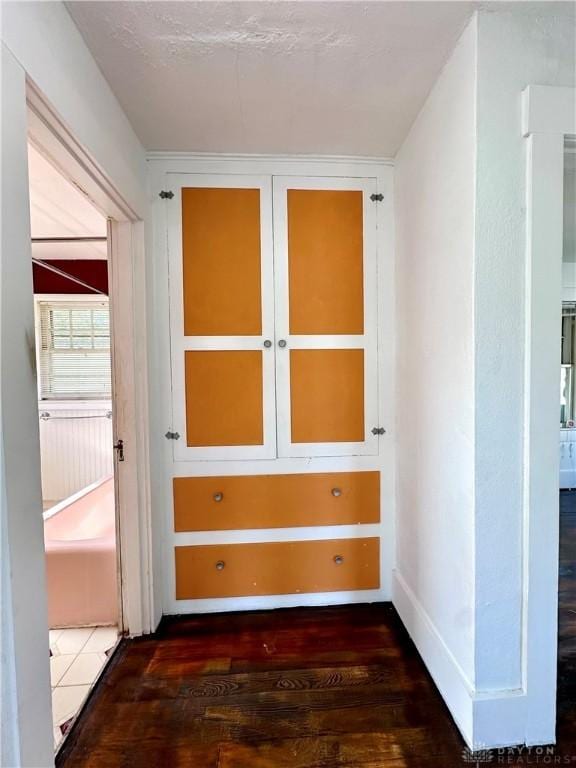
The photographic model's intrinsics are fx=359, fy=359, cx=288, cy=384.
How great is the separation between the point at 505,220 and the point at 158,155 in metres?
1.58

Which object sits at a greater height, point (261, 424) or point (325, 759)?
point (261, 424)

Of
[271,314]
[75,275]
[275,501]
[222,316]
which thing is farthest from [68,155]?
[75,275]

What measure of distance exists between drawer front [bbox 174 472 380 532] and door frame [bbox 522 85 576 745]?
0.82 meters

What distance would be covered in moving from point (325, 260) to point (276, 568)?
1614 millimetres

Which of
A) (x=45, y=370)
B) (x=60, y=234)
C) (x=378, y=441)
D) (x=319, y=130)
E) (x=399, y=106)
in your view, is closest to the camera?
(x=399, y=106)

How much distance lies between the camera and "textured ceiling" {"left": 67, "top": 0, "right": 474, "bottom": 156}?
3.53 ft

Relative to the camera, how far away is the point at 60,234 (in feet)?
8.47

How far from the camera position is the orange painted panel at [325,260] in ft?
5.98

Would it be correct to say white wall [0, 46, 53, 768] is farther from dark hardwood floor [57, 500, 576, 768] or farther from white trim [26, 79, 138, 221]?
dark hardwood floor [57, 500, 576, 768]

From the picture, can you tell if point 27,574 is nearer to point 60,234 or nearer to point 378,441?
point 378,441

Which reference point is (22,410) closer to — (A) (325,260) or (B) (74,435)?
(A) (325,260)

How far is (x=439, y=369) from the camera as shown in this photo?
1.39 metres

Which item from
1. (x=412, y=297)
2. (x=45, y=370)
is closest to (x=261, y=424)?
(x=412, y=297)

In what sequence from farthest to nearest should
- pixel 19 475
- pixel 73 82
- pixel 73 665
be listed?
pixel 73 665, pixel 73 82, pixel 19 475
